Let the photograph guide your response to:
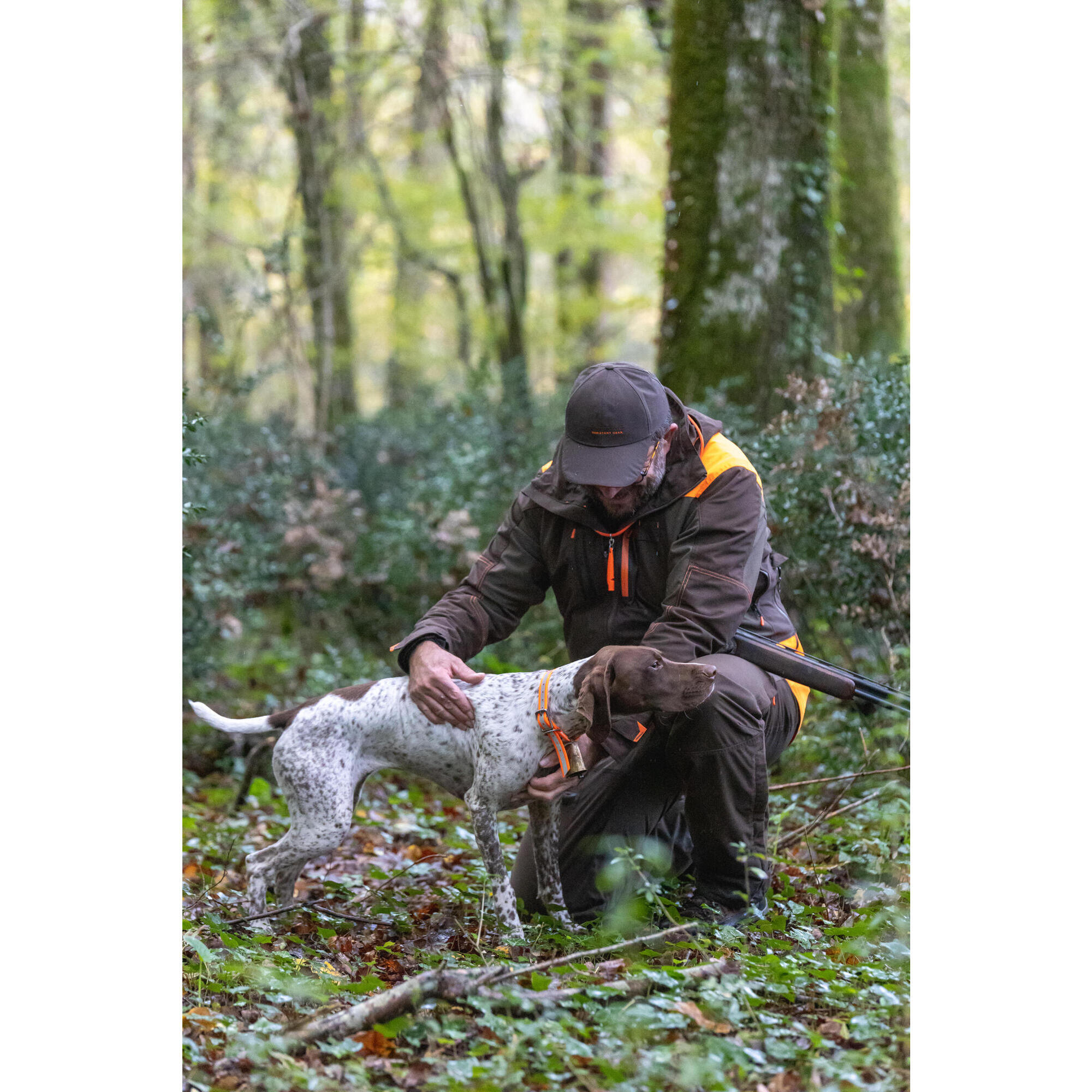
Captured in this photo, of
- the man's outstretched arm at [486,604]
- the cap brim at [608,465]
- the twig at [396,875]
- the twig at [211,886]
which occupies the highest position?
the cap brim at [608,465]

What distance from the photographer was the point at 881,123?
28.1 ft

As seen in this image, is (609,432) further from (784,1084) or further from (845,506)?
(845,506)

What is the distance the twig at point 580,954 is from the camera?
8.93 ft

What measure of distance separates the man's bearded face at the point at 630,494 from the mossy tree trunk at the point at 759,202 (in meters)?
2.54

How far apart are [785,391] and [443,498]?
8.42 feet

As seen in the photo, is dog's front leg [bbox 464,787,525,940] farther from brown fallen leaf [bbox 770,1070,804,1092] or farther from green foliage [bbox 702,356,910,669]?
green foliage [bbox 702,356,910,669]

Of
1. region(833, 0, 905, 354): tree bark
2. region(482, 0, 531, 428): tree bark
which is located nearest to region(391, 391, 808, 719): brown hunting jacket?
region(833, 0, 905, 354): tree bark

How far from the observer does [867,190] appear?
8.20 metres

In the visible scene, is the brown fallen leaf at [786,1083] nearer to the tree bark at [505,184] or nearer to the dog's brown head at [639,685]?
the dog's brown head at [639,685]

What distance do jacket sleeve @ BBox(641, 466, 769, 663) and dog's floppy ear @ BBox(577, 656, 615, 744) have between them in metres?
0.23

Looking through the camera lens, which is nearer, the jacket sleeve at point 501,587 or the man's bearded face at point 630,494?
the man's bearded face at point 630,494

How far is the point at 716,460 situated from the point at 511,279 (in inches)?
315

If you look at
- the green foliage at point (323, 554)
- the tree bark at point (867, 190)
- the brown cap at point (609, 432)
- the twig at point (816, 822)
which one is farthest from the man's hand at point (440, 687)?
the tree bark at point (867, 190)
